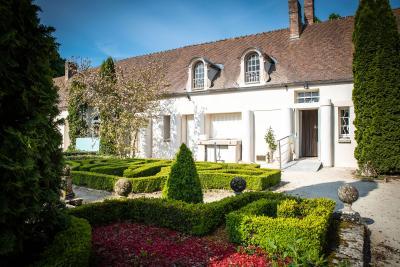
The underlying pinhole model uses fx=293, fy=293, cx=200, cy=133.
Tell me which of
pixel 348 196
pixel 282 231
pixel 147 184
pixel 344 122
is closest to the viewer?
pixel 282 231

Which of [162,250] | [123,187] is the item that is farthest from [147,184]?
[162,250]

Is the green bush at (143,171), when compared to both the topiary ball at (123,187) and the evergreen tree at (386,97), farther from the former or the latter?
the evergreen tree at (386,97)

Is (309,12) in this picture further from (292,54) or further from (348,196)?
(348,196)

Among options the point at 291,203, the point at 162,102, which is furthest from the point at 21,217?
the point at 162,102

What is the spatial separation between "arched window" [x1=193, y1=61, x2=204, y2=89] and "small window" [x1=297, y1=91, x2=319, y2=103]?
615 cm

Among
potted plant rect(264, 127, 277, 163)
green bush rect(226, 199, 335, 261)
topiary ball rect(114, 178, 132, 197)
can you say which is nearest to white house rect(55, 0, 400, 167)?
potted plant rect(264, 127, 277, 163)

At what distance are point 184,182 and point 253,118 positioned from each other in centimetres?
1168

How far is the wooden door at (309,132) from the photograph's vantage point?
1717 cm

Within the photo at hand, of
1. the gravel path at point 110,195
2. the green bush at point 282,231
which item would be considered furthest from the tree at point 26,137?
the gravel path at point 110,195

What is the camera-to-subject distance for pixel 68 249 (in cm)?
344

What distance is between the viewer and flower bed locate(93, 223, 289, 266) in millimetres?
4281

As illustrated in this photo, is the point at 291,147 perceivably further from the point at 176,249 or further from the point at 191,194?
the point at 176,249

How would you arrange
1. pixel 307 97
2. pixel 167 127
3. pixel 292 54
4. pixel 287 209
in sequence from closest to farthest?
pixel 287 209 → pixel 307 97 → pixel 292 54 → pixel 167 127

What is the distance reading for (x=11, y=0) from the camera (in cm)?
324
